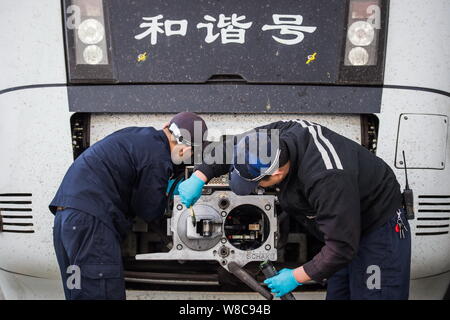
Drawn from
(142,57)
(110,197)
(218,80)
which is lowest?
(110,197)

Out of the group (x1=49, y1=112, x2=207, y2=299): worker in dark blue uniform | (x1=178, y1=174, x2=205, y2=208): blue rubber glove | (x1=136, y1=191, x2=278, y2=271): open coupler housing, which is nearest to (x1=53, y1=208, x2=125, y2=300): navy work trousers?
(x1=49, y1=112, x2=207, y2=299): worker in dark blue uniform

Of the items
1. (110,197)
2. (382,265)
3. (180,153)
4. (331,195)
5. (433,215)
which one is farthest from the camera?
(433,215)

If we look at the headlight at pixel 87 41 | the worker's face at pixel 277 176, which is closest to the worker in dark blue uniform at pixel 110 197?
the headlight at pixel 87 41

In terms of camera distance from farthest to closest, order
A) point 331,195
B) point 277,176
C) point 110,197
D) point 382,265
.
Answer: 1. point 110,197
2. point 382,265
3. point 277,176
4. point 331,195

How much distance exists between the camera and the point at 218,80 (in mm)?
2699

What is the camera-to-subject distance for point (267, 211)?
2709mm

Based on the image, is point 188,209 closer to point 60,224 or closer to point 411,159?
point 60,224

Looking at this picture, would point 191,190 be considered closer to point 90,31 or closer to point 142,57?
point 142,57

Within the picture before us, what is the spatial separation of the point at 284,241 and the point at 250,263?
191 millimetres

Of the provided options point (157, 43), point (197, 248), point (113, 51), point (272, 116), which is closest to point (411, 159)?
point (272, 116)

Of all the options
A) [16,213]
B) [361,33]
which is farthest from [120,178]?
[361,33]

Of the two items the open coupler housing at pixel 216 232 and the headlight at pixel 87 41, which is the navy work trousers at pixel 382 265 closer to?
the open coupler housing at pixel 216 232

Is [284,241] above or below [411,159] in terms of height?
below

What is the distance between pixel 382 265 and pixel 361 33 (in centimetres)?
105
